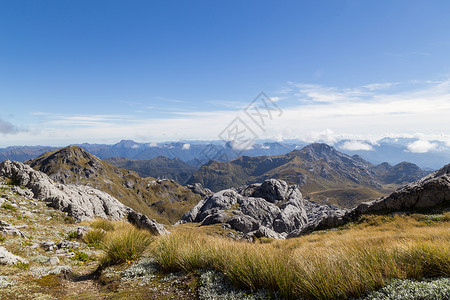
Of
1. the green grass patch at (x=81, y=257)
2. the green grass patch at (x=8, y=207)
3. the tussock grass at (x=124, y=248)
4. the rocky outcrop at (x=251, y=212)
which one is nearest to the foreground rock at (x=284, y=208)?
the rocky outcrop at (x=251, y=212)

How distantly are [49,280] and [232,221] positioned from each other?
2438 inches

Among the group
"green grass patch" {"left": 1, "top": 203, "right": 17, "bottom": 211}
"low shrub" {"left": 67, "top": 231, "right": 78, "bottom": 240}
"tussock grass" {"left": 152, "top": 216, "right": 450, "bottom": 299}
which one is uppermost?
"tussock grass" {"left": 152, "top": 216, "right": 450, "bottom": 299}

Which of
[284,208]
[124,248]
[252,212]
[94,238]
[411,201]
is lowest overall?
[284,208]

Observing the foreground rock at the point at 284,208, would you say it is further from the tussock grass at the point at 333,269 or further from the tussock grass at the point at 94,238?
the tussock grass at the point at 94,238

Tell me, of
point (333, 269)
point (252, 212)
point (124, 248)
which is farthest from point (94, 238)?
point (252, 212)

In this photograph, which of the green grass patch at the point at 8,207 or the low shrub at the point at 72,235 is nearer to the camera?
the low shrub at the point at 72,235

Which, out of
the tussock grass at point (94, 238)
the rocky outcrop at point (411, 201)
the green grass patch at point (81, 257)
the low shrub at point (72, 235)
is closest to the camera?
the green grass patch at point (81, 257)

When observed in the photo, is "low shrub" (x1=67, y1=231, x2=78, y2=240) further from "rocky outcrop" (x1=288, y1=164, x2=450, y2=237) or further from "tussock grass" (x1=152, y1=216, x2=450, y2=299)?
"rocky outcrop" (x1=288, y1=164, x2=450, y2=237)

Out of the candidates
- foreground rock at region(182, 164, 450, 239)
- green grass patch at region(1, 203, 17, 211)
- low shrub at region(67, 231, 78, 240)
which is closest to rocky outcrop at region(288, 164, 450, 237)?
foreground rock at region(182, 164, 450, 239)

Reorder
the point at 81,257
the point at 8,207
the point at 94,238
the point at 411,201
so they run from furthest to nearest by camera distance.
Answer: the point at 411,201 → the point at 8,207 → the point at 94,238 → the point at 81,257

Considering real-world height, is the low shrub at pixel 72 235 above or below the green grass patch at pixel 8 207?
below

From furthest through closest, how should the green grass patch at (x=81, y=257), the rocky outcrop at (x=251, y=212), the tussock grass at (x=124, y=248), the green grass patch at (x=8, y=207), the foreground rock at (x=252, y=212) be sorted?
the rocky outcrop at (x=251, y=212)
the foreground rock at (x=252, y=212)
the green grass patch at (x=8, y=207)
the green grass patch at (x=81, y=257)
the tussock grass at (x=124, y=248)

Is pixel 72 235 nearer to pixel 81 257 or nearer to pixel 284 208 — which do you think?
pixel 81 257

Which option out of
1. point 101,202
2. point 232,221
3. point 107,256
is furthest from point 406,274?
point 232,221
